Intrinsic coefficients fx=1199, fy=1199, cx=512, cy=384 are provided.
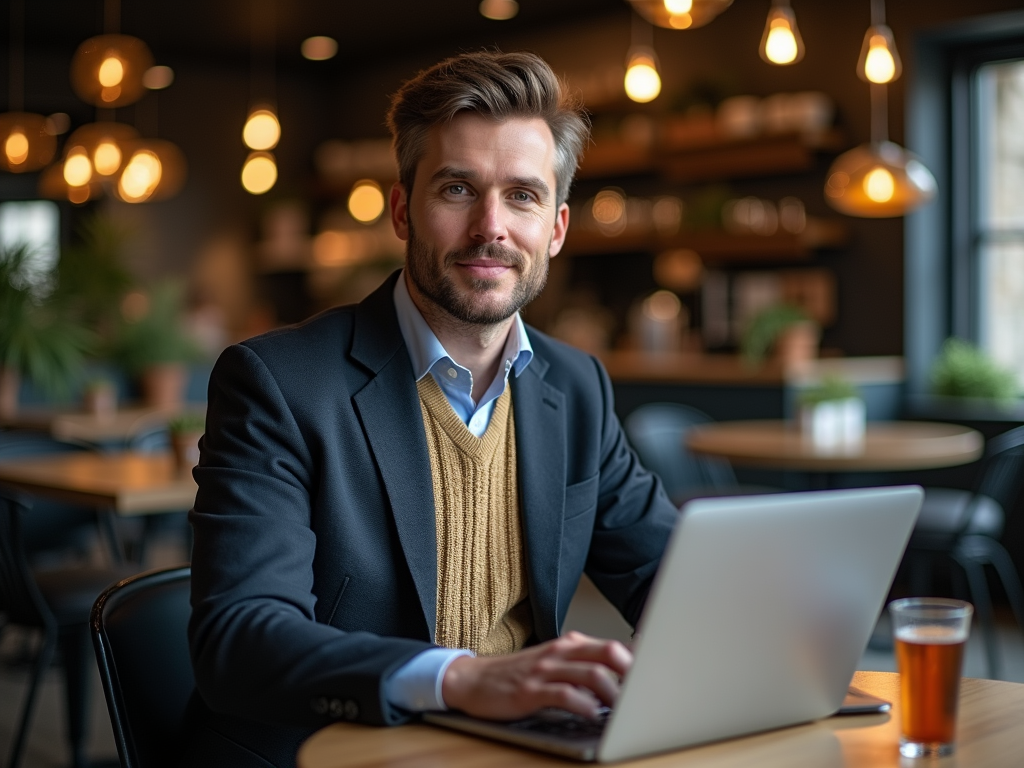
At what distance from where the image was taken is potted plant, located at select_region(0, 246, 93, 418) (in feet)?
20.0

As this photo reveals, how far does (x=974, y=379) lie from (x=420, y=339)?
16.7 feet

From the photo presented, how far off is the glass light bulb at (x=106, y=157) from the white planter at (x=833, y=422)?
12.4 ft

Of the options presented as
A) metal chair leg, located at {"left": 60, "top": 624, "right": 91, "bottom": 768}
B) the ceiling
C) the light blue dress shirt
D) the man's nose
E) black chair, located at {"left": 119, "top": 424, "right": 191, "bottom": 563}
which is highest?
the ceiling

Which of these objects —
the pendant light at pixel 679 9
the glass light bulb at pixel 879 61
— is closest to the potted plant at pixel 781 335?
the glass light bulb at pixel 879 61

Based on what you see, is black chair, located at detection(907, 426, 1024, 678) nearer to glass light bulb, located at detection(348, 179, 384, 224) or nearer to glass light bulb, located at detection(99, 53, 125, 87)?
glass light bulb, located at detection(99, 53, 125, 87)

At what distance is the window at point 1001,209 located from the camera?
252 inches

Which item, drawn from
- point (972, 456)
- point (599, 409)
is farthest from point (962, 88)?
point (599, 409)

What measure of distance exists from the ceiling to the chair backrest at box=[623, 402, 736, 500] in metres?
3.42

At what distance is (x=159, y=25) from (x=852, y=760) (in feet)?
28.3

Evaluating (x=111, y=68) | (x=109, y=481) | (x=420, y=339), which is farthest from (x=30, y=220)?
(x=420, y=339)

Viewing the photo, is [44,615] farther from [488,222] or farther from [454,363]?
[488,222]

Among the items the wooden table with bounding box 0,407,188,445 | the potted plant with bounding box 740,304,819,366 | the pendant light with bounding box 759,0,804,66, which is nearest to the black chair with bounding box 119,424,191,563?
the wooden table with bounding box 0,407,188,445

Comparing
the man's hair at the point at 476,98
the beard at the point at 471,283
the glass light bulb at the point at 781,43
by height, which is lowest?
the beard at the point at 471,283

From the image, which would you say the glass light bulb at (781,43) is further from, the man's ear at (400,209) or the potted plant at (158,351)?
the potted plant at (158,351)
